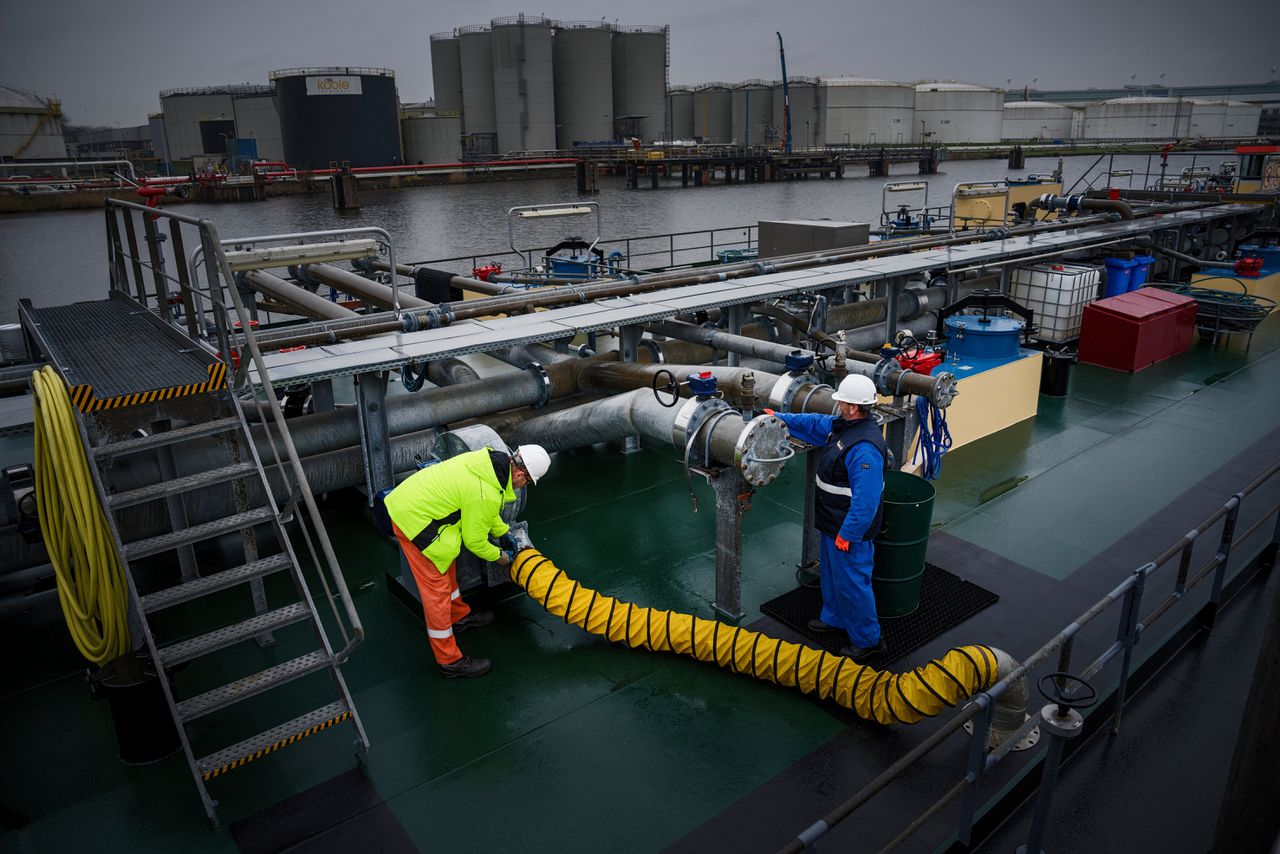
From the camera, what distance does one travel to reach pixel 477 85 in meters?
101

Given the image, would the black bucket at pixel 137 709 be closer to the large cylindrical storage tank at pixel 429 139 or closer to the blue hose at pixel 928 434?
the blue hose at pixel 928 434

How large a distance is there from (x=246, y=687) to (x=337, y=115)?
85658mm

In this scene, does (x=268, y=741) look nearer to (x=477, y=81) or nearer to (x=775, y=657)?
(x=775, y=657)

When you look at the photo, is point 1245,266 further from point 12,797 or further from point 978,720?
point 12,797

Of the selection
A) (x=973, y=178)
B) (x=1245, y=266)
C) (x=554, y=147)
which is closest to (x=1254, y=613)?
(x=1245, y=266)

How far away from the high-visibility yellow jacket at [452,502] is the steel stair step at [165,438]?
114 cm

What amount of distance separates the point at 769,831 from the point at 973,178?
87.5m

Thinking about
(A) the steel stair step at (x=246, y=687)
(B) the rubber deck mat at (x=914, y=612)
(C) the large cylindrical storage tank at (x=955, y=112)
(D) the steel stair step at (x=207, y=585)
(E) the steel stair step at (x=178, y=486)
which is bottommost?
(B) the rubber deck mat at (x=914, y=612)

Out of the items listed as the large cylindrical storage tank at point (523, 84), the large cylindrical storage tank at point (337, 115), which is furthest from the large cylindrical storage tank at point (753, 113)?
the large cylindrical storage tank at point (337, 115)

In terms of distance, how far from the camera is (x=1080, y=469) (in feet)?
29.8

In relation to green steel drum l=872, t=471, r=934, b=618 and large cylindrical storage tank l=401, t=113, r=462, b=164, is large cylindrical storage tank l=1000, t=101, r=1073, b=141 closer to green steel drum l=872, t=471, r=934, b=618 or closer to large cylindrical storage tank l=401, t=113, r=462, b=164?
large cylindrical storage tank l=401, t=113, r=462, b=164

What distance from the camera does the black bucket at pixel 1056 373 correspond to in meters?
11.4

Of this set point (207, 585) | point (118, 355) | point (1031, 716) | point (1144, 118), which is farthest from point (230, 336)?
point (1144, 118)

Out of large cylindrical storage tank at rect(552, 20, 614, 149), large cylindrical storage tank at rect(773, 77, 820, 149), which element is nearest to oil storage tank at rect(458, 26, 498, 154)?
large cylindrical storage tank at rect(552, 20, 614, 149)
